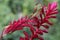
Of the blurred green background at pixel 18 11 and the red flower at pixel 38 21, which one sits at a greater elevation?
the red flower at pixel 38 21

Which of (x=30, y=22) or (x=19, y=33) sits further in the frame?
(x=19, y=33)

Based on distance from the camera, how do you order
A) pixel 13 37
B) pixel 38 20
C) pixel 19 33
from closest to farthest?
pixel 38 20 < pixel 19 33 < pixel 13 37

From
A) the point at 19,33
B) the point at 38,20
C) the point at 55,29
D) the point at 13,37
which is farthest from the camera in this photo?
the point at 55,29

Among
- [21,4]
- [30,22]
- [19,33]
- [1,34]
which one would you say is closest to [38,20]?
[30,22]

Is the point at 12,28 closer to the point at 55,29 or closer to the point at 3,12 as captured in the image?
the point at 3,12

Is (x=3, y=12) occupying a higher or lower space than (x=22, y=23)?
lower

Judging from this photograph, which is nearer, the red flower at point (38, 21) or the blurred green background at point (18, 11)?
the red flower at point (38, 21)

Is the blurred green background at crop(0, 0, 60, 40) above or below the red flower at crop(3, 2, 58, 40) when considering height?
below

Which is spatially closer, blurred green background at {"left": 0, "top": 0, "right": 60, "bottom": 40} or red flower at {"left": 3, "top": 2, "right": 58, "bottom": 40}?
red flower at {"left": 3, "top": 2, "right": 58, "bottom": 40}

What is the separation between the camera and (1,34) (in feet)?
3.87

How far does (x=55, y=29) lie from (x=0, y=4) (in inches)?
28.6

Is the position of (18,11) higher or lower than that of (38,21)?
lower

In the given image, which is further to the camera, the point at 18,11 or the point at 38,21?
the point at 18,11

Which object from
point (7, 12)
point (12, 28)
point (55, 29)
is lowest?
point (55, 29)
